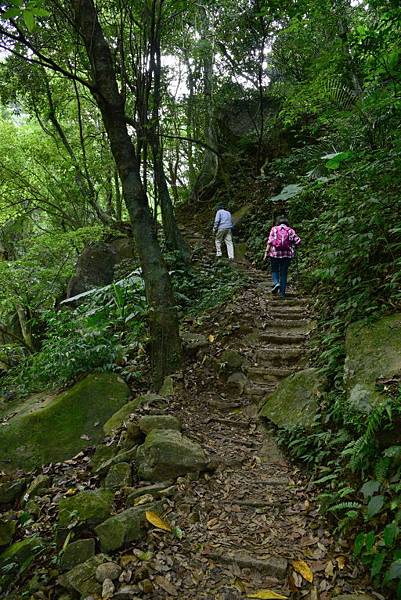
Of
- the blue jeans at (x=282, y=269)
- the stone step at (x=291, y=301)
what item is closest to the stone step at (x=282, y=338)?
the stone step at (x=291, y=301)

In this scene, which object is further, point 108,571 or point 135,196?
point 135,196

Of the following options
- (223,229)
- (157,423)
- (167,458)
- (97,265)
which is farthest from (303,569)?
(97,265)

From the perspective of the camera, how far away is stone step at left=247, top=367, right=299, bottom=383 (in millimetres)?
6102

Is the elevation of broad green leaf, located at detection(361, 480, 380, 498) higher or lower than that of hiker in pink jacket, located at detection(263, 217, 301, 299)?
lower

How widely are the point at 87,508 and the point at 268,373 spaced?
11.1ft

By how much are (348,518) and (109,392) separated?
3.98 m

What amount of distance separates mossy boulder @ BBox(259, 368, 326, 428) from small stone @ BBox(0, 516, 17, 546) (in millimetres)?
3080

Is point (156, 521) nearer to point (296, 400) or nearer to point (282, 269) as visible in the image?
point (296, 400)

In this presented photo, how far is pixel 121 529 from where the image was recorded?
328 cm

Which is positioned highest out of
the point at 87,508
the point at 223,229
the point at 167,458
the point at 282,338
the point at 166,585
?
the point at 223,229

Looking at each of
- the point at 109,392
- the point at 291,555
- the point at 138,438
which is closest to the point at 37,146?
the point at 109,392

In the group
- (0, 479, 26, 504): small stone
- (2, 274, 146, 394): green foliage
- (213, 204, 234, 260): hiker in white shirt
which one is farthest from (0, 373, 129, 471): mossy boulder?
(213, 204, 234, 260): hiker in white shirt

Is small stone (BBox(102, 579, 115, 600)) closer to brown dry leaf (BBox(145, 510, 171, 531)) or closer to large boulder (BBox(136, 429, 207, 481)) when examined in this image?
brown dry leaf (BBox(145, 510, 171, 531))

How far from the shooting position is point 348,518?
3098mm
